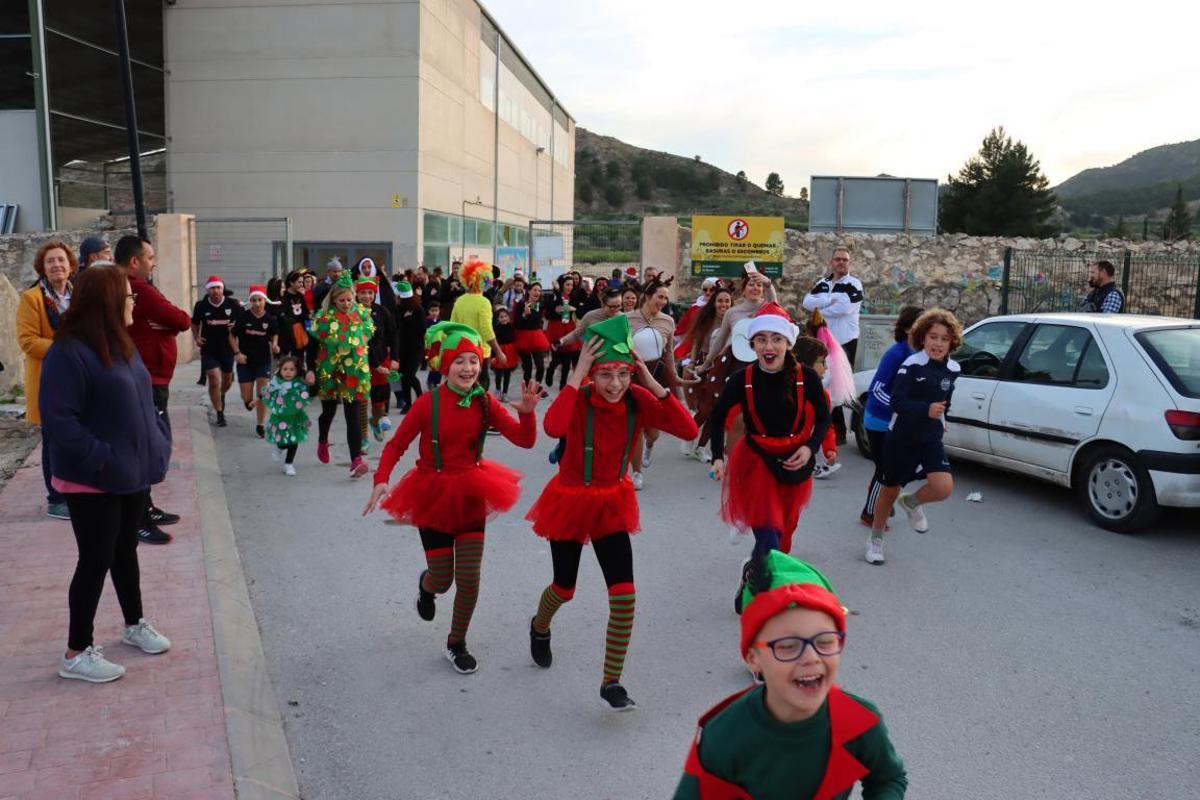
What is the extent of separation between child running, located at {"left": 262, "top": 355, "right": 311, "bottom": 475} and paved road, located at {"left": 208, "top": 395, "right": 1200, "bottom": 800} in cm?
149

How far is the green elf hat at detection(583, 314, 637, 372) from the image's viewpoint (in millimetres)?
4609

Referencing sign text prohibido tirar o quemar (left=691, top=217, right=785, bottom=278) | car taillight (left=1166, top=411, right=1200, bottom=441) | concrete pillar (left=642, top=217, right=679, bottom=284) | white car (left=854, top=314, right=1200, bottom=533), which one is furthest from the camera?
concrete pillar (left=642, top=217, right=679, bottom=284)

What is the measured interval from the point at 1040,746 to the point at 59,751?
159 inches

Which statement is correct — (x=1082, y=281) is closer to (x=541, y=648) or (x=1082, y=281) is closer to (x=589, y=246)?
(x=589, y=246)

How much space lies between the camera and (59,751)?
3.88m

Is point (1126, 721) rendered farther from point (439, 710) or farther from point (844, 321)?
point (844, 321)

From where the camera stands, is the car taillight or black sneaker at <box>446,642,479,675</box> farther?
the car taillight

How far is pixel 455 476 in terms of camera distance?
5.05m

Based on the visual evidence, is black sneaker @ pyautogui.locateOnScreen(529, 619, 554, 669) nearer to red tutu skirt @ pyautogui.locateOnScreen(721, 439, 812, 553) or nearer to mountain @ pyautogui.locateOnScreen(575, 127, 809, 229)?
red tutu skirt @ pyautogui.locateOnScreen(721, 439, 812, 553)

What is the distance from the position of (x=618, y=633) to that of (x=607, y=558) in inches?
14.0

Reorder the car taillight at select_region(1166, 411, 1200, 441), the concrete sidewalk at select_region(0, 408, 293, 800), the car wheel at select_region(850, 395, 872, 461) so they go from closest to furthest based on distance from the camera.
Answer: the concrete sidewalk at select_region(0, 408, 293, 800), the car taillight at select_region(1166, 411, 1200, 441), the car wheel at select_region(850, 395, 872, 461)

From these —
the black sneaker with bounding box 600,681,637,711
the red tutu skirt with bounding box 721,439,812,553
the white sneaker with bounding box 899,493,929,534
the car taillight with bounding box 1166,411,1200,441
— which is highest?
the car taillight with bounding box 1166,411,1200,441

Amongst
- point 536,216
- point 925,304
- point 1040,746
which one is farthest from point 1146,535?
point 536,216

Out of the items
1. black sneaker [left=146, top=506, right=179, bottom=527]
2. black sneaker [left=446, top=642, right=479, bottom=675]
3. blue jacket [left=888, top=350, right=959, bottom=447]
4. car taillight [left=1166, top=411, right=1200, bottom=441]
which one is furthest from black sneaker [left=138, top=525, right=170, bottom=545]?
car taillight [left=1166, top=411, right=1200, bottom=441]
